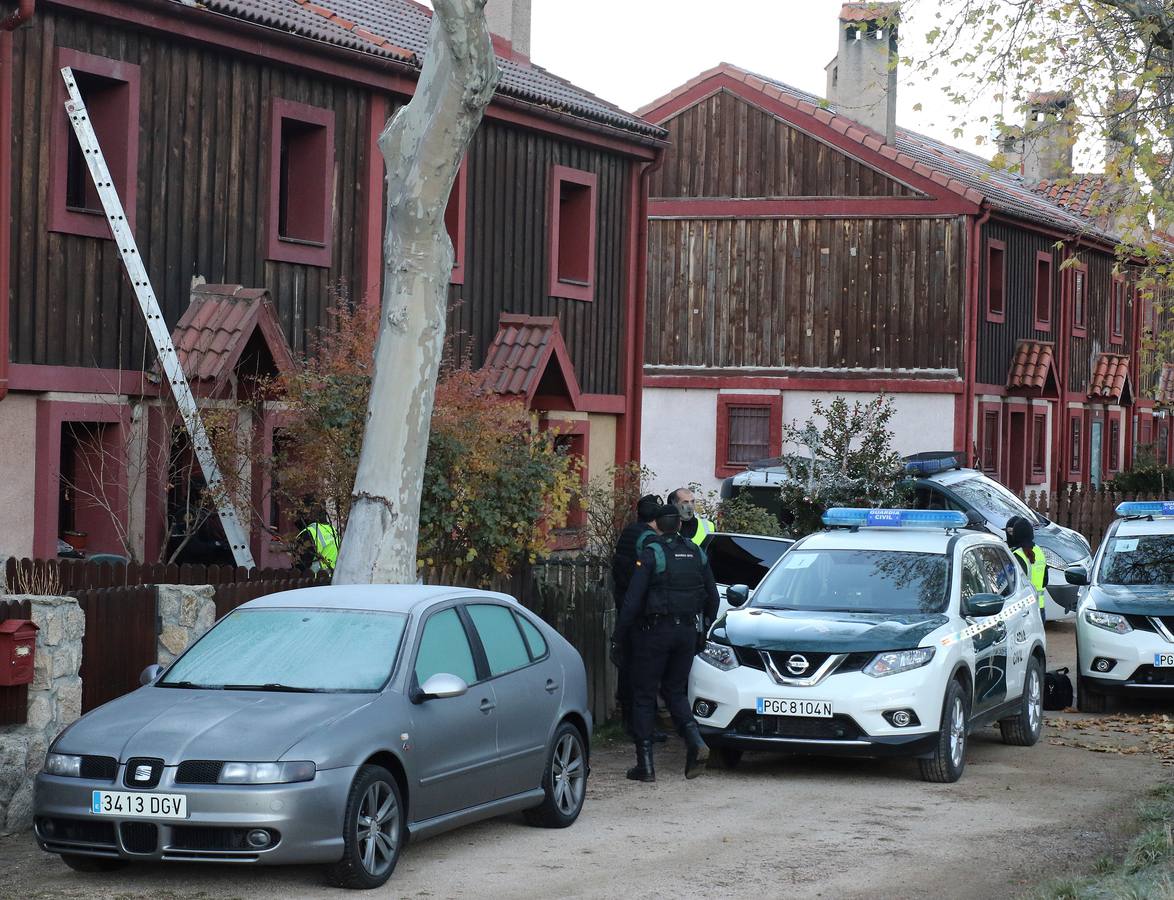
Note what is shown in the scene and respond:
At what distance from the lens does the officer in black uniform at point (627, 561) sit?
12.9 metres

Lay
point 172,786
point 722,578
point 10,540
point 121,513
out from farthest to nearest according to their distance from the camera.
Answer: point 722,578
point 121,513
point 10,540
point 172,786

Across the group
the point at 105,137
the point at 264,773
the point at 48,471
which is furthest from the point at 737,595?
the point at 105,137

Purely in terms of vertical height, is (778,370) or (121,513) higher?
(778,370)

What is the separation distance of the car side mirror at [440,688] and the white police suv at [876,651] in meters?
3.52

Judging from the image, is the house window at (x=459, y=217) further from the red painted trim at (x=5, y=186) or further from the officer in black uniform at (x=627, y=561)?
the officer in black uniform at (x=627, y=561)

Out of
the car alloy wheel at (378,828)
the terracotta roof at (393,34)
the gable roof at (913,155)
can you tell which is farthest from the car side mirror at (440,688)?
the gable roof at (913,155)

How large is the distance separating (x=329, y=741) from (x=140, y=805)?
904mm

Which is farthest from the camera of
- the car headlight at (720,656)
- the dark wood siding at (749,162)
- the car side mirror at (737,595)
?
the dark wood siding at (749,162)

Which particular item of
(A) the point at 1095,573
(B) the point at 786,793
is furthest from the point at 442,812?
(A) the point at 1095,573

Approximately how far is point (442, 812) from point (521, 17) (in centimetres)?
1720

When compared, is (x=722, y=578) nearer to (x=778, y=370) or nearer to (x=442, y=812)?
(x=442, y=812)

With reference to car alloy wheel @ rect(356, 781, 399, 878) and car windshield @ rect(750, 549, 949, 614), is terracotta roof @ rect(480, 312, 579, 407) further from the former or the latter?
car alloy wheel @ rect(356, 781, 399, 878)

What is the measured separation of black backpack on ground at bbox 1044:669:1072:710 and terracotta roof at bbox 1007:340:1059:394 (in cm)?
2066

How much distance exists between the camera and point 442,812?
30.7 feet
